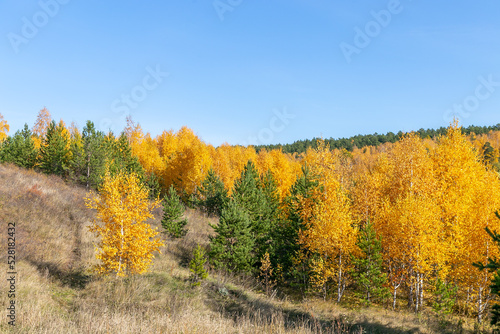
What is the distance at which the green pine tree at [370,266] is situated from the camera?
2353 centimetres

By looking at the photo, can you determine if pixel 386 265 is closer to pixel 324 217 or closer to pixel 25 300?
pixel 324 217

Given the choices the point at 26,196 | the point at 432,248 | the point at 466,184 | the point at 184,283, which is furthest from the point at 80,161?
the point at 466,184

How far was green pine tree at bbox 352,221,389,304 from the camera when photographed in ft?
77.2

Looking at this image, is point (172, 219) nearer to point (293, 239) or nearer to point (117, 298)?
point (293, 239)

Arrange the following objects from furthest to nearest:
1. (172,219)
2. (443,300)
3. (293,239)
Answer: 1. (172,219)
2. (293,239)
3. (443,300)

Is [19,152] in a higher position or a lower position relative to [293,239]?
higher

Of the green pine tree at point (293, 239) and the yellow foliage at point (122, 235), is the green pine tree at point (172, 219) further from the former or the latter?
the yellow foliage at point (122, 235)

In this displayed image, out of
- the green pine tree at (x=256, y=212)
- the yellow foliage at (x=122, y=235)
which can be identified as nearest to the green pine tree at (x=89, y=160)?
the green pine tree at (x=256, y=212)

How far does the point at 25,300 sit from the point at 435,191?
3059 centimetres

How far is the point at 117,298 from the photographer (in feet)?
46.2

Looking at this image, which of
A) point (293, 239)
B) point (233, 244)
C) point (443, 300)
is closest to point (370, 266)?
point (443, 300)

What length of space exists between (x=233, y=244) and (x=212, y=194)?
1602 centimetres

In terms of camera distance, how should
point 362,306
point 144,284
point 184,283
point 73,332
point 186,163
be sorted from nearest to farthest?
point 73,332, point 144,284, point 184,283, point 362,306, point 186,163

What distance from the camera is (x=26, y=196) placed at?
26156 mm
